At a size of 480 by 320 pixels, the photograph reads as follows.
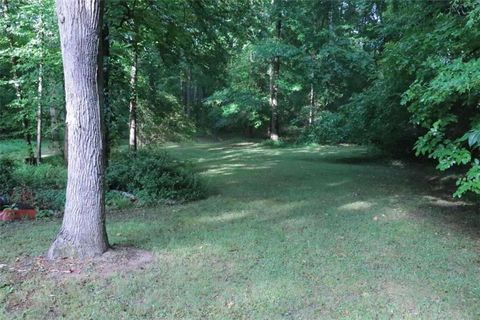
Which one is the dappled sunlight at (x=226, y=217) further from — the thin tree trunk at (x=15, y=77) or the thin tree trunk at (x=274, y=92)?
the thin tree trunk at (x=274, y=92)

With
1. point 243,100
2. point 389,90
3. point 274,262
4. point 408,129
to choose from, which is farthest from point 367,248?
point 243,100

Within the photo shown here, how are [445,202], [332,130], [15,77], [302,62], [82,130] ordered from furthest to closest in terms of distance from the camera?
[302,62] → [332,130] → [15,77] → [445,202] → [82,130]

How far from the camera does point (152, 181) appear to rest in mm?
7914

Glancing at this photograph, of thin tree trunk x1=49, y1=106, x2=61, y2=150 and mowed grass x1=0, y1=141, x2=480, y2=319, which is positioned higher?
thin tree trunk x1=49, y1=106, x2=61, y2=150

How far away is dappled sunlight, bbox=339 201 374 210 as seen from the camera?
727 centimetres

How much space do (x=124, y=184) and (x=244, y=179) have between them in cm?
330

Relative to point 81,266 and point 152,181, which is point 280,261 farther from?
point 152,181

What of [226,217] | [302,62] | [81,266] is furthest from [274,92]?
[81,266]

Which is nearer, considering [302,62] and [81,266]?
[81,266]

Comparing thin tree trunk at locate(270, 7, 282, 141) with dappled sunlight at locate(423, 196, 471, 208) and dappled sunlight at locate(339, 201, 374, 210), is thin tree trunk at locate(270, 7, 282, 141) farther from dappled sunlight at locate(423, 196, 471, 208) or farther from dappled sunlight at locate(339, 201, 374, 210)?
dappled sunlight at locate(339, 201, 374, 210)

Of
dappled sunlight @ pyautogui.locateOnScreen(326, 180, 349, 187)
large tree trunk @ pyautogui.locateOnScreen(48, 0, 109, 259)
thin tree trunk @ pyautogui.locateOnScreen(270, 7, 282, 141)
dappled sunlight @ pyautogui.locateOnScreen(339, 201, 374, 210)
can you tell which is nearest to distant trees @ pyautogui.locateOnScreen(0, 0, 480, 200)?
large tree trunk @ pyautogui.locateOnScreen(48, 0, 109, 259)

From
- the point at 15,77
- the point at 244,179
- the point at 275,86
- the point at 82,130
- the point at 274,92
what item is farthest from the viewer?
the point at 274,92

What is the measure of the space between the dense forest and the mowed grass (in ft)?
0.09

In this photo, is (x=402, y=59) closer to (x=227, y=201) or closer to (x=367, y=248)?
(x=367, y=248)
